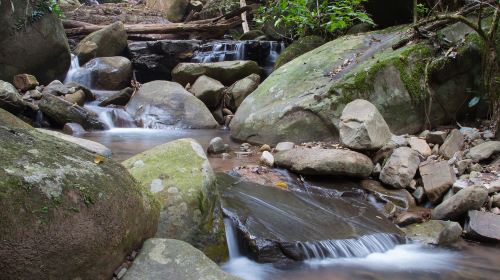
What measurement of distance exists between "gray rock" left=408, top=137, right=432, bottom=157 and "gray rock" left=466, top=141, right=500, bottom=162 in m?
0.43

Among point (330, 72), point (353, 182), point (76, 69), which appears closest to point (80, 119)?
point (76, 69)

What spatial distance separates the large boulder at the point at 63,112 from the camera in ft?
25.0

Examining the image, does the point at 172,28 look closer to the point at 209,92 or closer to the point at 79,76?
the point at 79,76

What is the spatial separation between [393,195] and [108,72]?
7.80 meters

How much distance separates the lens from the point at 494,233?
376 centimetres

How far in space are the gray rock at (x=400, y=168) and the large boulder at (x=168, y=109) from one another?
454 cm

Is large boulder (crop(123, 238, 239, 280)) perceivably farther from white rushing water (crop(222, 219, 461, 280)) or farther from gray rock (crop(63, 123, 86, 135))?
gray rock (crop(63, 123, 86, 135))

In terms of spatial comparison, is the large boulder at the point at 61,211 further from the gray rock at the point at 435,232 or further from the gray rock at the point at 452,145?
the gray rock at the point at 452,145

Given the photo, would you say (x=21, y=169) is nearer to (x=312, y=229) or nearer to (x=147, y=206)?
(x=147, y=206)

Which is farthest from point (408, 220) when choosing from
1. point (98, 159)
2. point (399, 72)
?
point (98, 159)

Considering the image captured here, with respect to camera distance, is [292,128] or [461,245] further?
[292,128]

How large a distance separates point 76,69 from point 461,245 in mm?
9246

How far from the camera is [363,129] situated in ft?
16.4

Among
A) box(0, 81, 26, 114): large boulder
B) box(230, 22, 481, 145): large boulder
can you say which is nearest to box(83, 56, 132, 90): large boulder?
box(0, 81, 26, 114): large boulder
